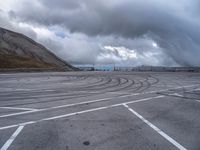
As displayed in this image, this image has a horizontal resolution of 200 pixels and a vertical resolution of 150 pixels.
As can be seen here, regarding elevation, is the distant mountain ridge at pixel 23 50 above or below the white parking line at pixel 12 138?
above

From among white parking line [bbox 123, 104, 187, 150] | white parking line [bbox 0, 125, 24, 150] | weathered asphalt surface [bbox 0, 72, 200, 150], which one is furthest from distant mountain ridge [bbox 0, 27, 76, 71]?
white parking line [bbox 0, 125, 24, 150]

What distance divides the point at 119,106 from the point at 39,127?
402 cm

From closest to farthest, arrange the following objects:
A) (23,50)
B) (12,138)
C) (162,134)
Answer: (12,138)
(162,134)
(23,50)

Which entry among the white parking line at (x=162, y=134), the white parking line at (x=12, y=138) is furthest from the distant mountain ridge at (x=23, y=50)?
the white parking line at (x=12, y=138)

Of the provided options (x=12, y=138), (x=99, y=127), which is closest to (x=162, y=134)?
(x=99, y=127)

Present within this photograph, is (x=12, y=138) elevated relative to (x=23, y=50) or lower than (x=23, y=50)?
lower

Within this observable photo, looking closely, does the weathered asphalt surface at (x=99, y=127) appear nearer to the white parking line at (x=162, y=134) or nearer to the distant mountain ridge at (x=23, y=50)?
the white parking line at (x=162, y=134)

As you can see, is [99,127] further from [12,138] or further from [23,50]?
[23,50]

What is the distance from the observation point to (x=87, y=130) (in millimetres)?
6367

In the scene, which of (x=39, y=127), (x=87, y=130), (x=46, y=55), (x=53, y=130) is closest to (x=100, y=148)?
(x=87, y=130)

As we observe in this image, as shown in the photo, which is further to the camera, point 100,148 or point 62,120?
point 62,120

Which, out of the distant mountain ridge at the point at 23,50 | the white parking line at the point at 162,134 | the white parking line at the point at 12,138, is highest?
the distant mountain ridge at the point at 23,50

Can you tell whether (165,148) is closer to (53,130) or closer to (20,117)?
(53,130)

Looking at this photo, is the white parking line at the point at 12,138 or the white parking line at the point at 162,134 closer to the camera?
the white parking line at the point at 12,138
